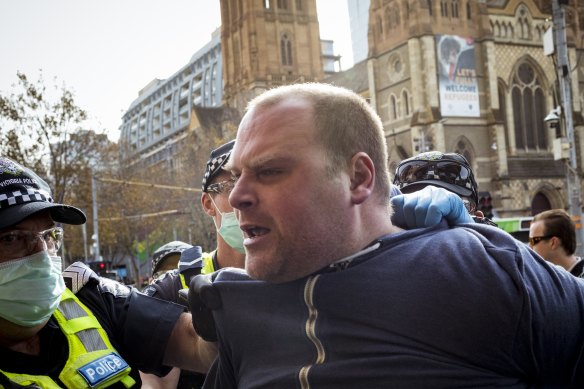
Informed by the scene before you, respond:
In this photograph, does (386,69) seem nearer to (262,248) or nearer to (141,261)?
(141,261)

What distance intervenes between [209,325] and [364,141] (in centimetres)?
75

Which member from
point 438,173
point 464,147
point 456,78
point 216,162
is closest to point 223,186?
point 216,162

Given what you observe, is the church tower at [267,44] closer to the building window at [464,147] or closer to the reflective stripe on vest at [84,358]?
the building window at [464,147]

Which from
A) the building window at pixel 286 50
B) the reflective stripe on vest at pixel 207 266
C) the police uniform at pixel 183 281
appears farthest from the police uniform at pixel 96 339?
the building window at pixel 286 50

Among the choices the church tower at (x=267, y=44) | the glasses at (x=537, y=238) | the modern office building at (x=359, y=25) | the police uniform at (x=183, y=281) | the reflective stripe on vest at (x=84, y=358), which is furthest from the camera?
the modern office building at (x=359, y=25)

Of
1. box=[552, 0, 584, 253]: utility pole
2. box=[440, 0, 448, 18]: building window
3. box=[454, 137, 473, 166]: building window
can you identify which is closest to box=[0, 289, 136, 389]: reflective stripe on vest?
box=[552, 0, 584, 253]: utility pole

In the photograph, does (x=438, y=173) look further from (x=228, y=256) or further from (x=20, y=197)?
(x=20, y=197)

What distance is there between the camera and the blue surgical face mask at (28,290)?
8.15 ft

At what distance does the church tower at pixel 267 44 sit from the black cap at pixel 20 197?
6846 centimetres

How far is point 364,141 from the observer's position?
6.28 feet

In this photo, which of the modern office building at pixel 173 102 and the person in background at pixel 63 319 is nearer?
the person in background at pixel 63 319

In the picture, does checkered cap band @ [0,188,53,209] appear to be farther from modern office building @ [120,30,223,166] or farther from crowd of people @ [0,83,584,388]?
modern office building @ [120,30,223,166]

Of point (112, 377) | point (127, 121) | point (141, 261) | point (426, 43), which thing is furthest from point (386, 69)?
point (127, 121)

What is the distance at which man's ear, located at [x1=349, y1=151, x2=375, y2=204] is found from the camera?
188cm
